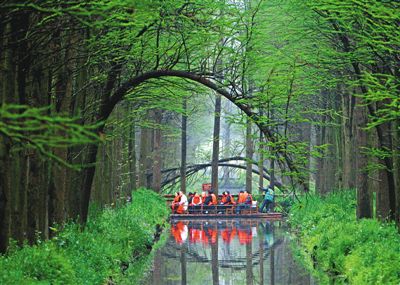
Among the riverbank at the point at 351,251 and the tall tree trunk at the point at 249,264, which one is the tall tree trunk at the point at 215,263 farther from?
the riverbank at the point at 351,251

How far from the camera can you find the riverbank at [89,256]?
39.7 feet

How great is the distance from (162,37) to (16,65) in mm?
5962

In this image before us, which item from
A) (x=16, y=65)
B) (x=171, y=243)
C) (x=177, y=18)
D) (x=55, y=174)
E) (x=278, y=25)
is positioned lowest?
(x=171, y=243)

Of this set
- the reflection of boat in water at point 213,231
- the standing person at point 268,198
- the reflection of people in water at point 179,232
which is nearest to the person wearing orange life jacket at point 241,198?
the standing person at point 268,198

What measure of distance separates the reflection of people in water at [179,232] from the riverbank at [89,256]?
0.85 metres

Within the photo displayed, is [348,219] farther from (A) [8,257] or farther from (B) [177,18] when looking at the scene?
(A) [8,257]

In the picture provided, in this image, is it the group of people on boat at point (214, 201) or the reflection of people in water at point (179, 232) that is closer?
the reflection of people in water at point (179, 232)

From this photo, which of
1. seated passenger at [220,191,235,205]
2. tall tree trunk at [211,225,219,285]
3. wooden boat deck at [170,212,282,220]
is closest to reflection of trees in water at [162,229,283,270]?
tall tree trunk at [211,225,219,285]

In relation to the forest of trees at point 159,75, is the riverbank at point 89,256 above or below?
below

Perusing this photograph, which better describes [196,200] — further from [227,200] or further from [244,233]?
[244,233]

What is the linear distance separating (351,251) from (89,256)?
209 inches

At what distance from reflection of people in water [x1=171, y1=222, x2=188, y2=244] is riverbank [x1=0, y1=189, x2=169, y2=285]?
2.79 ft

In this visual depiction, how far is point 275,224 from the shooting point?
123 ft

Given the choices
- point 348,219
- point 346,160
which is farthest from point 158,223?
point 348,219
